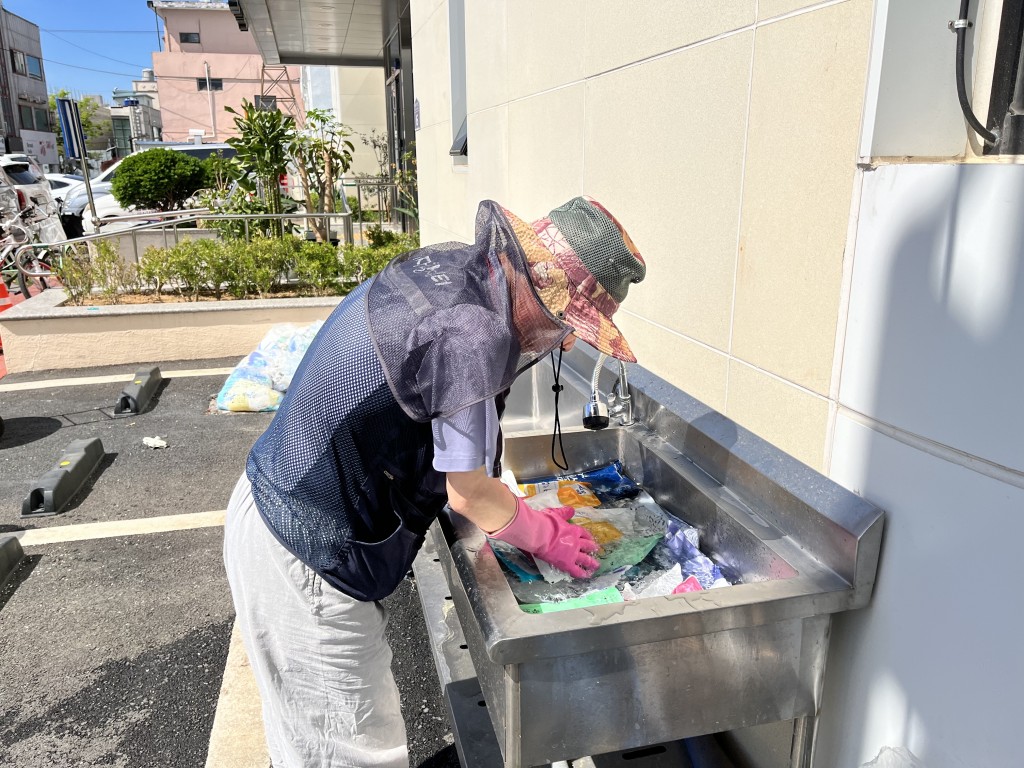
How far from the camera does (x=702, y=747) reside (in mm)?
2234

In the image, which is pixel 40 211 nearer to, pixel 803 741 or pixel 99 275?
pixel 99 275

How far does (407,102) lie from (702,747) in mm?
12992

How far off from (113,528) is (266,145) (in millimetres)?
7561

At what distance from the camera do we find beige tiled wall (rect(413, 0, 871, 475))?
172 centimetres

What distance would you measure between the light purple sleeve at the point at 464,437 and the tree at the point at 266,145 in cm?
985

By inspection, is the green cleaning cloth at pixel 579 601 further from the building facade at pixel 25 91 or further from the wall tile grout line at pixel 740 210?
the building facade at pixel 25 91

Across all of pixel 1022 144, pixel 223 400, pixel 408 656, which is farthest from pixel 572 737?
pixel 223 400

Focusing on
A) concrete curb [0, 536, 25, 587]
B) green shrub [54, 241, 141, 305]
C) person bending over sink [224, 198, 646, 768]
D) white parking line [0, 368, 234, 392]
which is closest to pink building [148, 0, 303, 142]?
green shrub [54, 241, 141, 305]

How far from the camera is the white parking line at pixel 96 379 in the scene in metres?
6.62

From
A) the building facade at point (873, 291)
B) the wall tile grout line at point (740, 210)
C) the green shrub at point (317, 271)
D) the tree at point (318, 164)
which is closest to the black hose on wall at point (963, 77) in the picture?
the building facade at point (873, 291)


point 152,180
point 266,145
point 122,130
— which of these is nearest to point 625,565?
point 266,145

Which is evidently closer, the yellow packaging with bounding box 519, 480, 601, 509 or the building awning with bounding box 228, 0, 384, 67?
the yellow packaging with bounding box 519, 480, 601, 509

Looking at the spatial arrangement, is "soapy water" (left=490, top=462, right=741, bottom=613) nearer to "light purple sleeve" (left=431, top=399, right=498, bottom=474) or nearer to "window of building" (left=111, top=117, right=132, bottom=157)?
"light purple sleeve" (left=431, top=399, right=498, bottom=474)

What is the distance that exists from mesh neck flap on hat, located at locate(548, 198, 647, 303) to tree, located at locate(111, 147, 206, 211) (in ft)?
50.4
